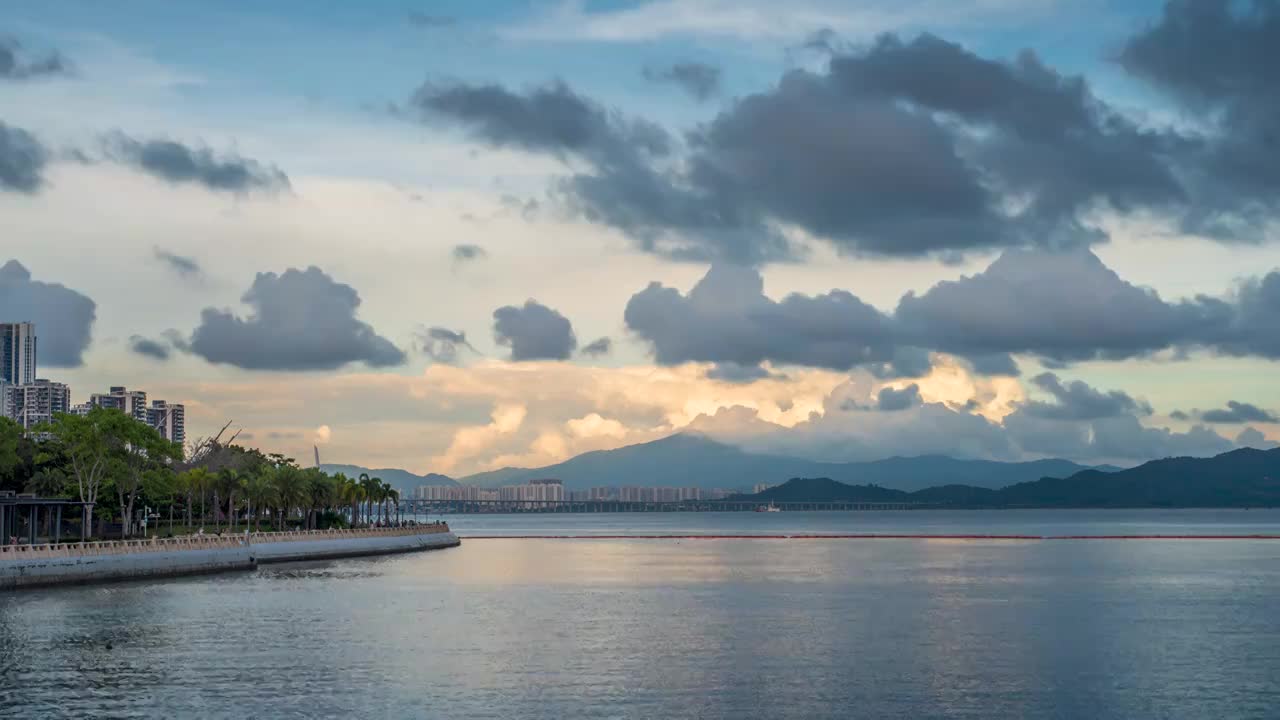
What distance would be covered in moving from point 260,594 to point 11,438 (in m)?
57.2

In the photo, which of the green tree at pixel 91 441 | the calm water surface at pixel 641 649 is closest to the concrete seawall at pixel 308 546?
the green tree at pixel 91 441

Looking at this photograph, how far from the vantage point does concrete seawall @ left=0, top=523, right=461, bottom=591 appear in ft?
358

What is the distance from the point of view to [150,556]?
130000 millimetres

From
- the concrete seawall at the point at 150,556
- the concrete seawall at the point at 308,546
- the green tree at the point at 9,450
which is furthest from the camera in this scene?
the concrete seawall at the point at 308,546

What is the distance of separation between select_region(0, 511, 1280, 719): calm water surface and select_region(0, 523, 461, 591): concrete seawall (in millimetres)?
3277

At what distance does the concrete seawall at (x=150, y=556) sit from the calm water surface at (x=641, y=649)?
129 inches

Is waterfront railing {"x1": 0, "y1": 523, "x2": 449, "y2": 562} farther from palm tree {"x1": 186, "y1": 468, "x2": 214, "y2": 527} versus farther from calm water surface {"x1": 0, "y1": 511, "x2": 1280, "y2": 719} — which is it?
palm tree {"x1": 186, "y1": 468, "x2": 214, "y2": 527}

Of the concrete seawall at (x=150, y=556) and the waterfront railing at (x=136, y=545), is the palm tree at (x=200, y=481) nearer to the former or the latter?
the concrete seawall at (x=150, y=556)

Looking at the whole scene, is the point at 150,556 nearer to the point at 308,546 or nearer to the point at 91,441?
the point at 91,441

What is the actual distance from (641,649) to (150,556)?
68843 mm

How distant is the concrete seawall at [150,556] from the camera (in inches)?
4294

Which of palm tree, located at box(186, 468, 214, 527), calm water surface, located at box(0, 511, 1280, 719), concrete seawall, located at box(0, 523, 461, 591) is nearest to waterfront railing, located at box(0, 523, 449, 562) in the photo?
concrete seawall, located at box(0, 523, 461, 591)

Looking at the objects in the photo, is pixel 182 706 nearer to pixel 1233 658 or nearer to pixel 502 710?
pixel 502 710

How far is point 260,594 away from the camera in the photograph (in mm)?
115000
